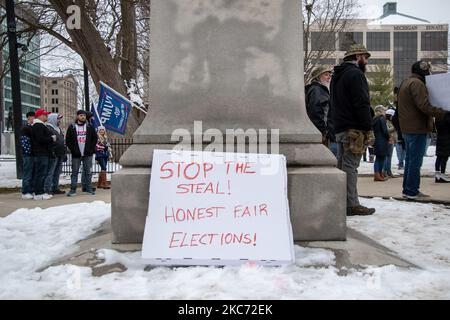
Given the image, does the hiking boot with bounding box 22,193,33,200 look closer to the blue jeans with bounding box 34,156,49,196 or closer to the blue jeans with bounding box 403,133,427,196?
the blue jeans with bounding box 34,156,49,196

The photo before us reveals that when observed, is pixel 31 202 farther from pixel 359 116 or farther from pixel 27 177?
pixel 359 116

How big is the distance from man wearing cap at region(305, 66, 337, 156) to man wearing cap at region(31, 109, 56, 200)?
4.94 m

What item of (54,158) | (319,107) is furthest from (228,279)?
(54,158)

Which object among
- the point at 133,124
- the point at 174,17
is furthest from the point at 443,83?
the point at 133,124

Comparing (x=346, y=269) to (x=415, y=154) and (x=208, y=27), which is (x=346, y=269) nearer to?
(x=208, y=27)

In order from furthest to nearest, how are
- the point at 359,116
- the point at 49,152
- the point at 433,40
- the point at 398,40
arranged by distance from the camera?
the point at 398,40 → the point at 433,40 → the point at 49,152 → the point at 359,116

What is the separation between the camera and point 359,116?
219 inches

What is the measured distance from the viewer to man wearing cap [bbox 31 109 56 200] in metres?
8.96

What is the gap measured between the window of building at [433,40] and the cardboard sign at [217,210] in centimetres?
8526

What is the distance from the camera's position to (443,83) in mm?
6652

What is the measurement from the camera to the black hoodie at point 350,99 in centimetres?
557

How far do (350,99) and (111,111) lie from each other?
25.1 ft
